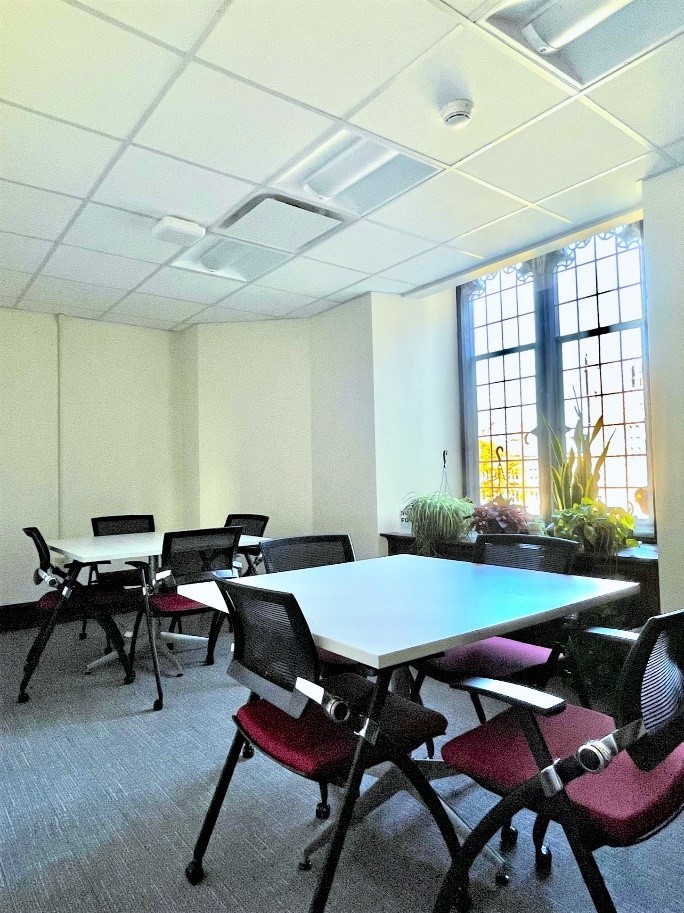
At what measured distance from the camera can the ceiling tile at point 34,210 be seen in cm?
309

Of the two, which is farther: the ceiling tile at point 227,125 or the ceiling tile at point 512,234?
the ceiling tile at point 512,234

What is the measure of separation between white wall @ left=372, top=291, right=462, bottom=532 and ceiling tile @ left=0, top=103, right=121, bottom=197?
2640 mm

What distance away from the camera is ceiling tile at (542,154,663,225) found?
307 centimetres

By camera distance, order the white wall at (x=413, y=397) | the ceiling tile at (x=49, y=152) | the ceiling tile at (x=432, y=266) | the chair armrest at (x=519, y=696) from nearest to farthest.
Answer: the chair armrest at (x=519, y=696), the ceiling tile at (x=49, y=152), the ceiling tile at (x=432, y=266), the white wall at (x=413, y=397)

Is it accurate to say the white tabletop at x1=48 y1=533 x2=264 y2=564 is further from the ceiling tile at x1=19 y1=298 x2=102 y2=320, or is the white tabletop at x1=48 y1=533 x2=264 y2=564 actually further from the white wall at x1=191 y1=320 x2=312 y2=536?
the ceiling tile at x1=19 y1=298 x2=102 y2=320

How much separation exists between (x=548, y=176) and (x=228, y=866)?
345 centimetres

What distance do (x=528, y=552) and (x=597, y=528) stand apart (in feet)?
3.20

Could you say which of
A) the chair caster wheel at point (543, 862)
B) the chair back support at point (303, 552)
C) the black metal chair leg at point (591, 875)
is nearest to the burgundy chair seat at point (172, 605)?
the chair back support at point (303, 552)

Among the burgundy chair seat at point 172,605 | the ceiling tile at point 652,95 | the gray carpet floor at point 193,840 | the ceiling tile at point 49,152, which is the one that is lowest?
the gray carpet floor at point 193,840

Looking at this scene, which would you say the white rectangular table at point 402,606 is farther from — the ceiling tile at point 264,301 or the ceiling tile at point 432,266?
the ceiling tile at point 264,301

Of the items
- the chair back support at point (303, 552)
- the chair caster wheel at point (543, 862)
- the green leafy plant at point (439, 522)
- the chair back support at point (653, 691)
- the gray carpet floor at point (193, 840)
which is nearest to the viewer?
the chair back support at point (653, 691)

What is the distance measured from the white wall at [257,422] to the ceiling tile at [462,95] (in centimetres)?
324

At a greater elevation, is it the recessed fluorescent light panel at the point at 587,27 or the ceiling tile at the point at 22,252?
the recessed fluorescent light panel at the point at 587,27

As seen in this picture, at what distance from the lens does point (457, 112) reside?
2432 mm
